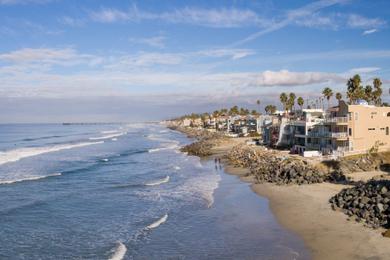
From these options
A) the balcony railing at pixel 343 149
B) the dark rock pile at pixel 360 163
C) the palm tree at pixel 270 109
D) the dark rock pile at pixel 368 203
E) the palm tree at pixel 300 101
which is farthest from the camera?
the palm tree at pixel 270 109

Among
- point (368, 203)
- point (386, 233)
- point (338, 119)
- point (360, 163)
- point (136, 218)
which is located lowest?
point (136, 218)

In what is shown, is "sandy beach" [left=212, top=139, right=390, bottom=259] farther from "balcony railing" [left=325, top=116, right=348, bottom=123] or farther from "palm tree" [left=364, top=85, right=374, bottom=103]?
"palm tree" [left=364, top=85, right=374, bottom=103]

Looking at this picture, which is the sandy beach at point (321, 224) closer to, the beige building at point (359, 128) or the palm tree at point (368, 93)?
the beige building at point (359, 128)

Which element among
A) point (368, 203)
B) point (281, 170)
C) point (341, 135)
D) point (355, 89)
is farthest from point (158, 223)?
point (355, 89)

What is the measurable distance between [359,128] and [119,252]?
34.6 metres

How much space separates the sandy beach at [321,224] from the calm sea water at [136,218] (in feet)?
2.83

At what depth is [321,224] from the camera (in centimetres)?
2655

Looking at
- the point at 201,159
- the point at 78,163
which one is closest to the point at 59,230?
the point at 78,163

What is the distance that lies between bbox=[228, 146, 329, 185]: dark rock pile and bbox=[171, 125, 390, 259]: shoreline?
128cm

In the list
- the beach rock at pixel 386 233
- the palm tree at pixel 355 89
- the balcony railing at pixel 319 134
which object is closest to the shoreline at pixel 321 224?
the beach rock at pixel 386 233

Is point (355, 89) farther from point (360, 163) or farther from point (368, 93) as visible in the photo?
point (360, 163)

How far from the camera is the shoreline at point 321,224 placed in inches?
850

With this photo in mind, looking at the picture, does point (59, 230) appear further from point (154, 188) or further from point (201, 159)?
point (201, 159)

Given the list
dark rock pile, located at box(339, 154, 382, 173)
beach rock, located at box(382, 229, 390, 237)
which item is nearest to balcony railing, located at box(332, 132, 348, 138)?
dark rock pile, located at box(339, 154, 382, 173)
